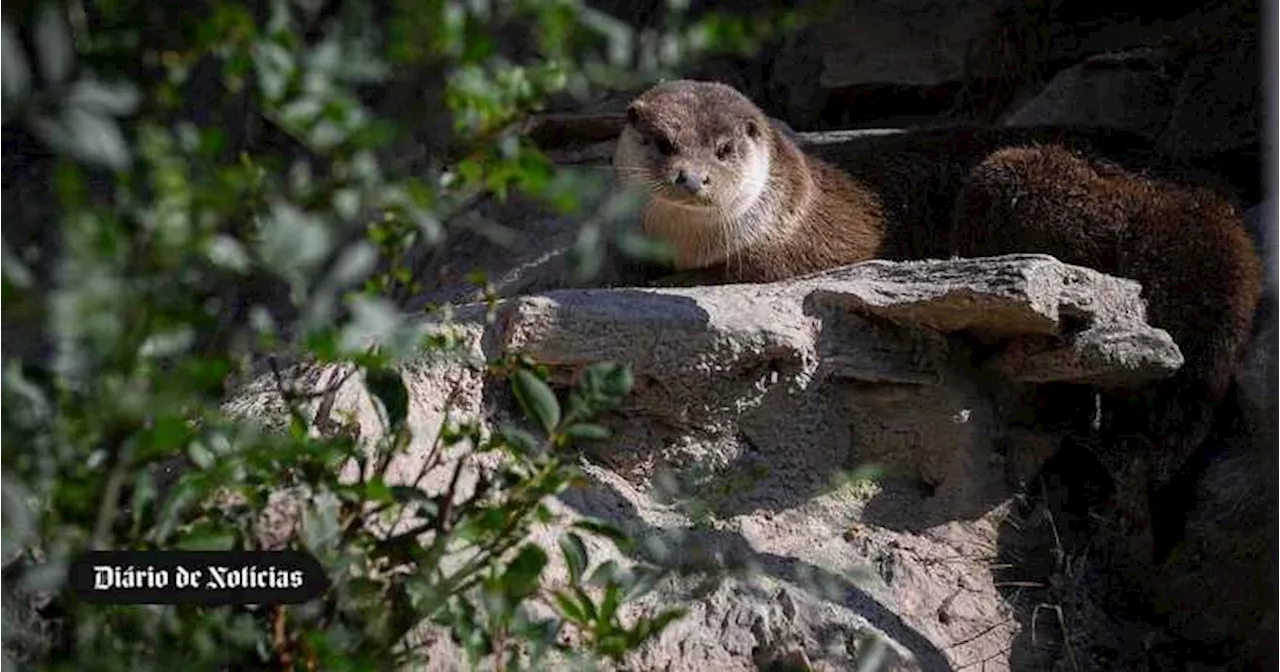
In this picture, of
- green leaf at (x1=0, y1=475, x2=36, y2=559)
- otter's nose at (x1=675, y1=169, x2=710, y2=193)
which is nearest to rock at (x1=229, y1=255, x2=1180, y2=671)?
otter's nose at (x1=675, y1=169, x2=710, y2=193)

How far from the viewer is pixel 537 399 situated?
240cm

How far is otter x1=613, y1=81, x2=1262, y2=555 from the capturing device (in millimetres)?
4359

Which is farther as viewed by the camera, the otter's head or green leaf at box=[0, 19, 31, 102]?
the otter's head

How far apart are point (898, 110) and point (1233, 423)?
2974mm

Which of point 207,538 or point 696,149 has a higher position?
point 207,538

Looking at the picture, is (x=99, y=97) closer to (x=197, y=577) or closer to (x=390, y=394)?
(x=197, y=577)

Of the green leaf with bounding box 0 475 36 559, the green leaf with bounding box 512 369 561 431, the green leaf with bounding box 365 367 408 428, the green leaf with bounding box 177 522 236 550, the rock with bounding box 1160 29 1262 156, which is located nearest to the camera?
the green leaf with bounding box 0 475 36 559

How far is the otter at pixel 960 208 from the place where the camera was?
4359mm

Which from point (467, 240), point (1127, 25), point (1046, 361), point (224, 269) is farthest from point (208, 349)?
point (1127, 25)

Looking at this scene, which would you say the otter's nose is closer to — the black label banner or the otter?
the otter

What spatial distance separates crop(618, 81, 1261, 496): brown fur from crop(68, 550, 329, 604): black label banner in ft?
7.97

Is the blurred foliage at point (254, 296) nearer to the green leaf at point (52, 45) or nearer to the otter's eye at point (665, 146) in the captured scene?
the green leaf at point (52, 45)

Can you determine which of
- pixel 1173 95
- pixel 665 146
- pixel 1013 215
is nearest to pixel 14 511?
pixel 1013 215

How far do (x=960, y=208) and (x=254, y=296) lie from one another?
3004 mm
